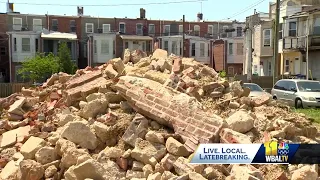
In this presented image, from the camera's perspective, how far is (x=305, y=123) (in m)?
7.24

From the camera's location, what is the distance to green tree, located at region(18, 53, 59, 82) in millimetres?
35156

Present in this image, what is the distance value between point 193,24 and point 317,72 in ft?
66.9

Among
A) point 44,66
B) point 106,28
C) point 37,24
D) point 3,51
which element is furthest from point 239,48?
point 3,51

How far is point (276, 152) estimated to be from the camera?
224 inches

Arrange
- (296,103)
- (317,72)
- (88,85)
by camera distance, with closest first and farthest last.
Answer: (88,85)
(296,103)
(317,72)

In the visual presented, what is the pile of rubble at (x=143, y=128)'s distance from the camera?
18.8ft

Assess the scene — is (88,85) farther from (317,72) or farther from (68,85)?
(317,72)

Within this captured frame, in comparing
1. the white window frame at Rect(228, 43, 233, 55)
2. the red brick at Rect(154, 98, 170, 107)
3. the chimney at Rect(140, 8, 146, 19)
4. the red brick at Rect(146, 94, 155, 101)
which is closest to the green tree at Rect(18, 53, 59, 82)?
the chimney at Rect(140, 8, 146, 19)

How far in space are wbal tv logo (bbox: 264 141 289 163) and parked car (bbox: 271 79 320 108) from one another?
37.2 feet

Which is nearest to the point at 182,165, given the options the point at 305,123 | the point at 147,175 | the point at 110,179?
the point at 147,175

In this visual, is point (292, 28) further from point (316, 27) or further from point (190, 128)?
point (190, 128)

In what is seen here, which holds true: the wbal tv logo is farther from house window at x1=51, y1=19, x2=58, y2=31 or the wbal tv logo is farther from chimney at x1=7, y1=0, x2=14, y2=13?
chimney at x1=7, y1=0, x2=14, y2=13

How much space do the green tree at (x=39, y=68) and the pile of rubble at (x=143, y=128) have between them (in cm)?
2739

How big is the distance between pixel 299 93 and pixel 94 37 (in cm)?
2840
